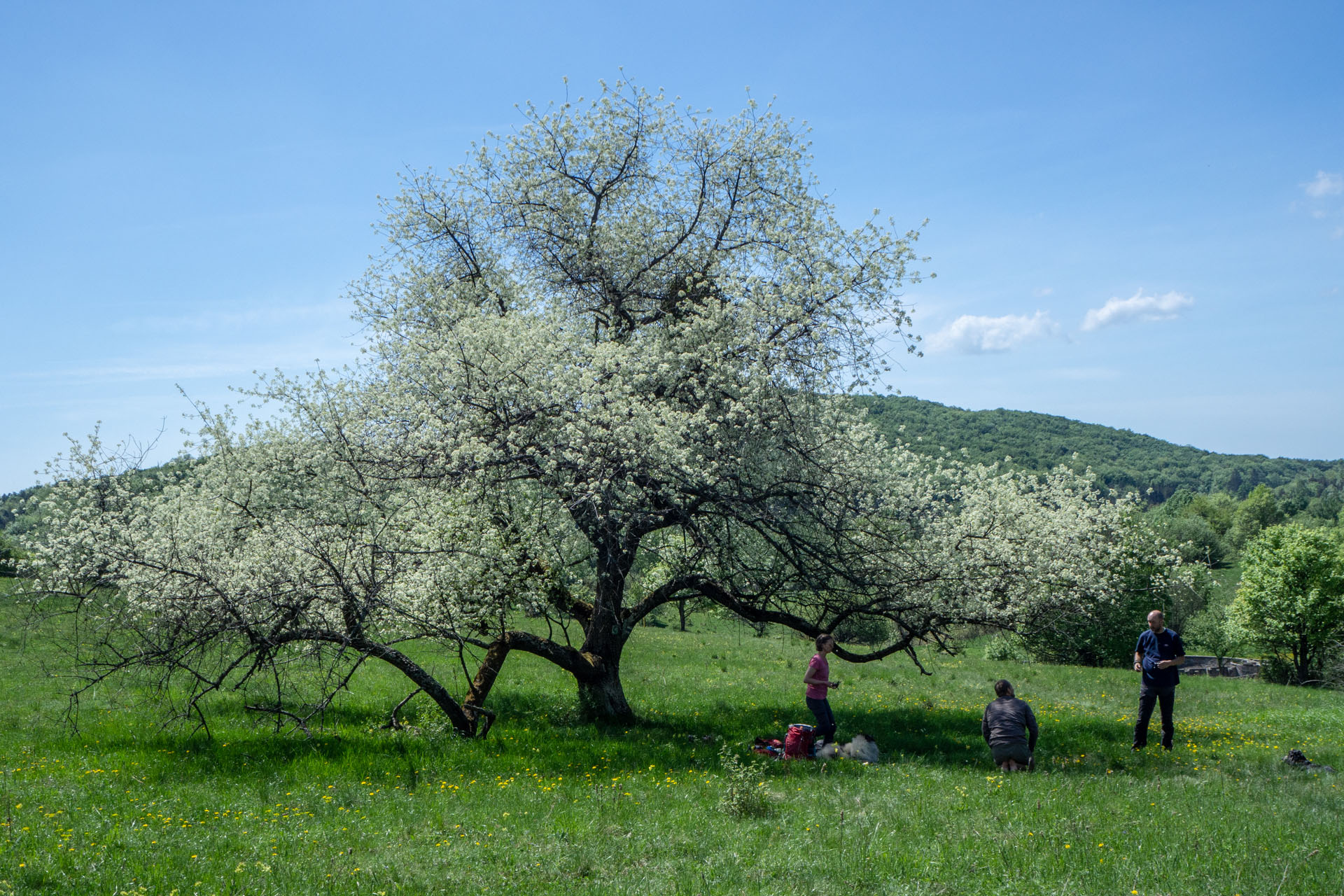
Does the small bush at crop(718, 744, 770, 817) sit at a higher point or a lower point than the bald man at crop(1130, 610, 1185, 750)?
lower

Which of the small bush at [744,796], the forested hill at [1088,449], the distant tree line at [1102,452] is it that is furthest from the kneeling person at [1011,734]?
the distant tree line at [1102,452]

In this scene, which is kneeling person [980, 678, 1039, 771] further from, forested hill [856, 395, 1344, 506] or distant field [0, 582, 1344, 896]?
forested hill [856, 395, 1344, 506]

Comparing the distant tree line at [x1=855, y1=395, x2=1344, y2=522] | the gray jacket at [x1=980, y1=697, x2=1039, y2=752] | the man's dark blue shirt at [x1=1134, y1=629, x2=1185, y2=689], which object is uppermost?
the distant tree line at [x1=855, y1=395, x2=1344, y2=522]

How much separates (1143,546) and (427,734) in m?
32.3

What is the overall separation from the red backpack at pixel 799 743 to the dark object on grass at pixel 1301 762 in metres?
6.86

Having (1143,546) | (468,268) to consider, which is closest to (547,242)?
(468,268)

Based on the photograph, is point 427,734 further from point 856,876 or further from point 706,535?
point 856,876

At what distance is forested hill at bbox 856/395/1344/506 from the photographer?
9256cm

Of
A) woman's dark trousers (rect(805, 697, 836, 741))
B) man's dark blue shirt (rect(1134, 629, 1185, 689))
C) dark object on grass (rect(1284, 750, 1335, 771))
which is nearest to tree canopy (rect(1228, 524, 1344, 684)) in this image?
dark object on grass (rect(1284, 750, 1335, 771))

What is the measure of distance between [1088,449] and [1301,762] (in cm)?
14556

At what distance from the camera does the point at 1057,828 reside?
24.6 feet

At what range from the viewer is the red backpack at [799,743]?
1181cm

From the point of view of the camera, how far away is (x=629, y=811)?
28.5 feet

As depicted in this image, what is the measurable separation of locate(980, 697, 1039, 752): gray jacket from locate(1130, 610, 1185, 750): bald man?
285 cm
